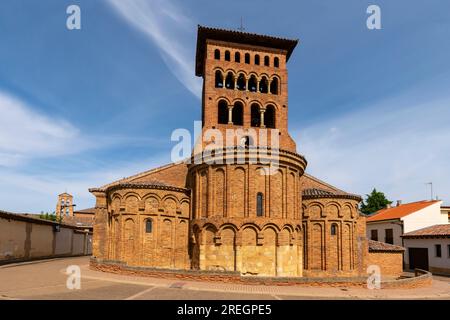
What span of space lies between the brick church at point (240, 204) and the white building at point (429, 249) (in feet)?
27.9

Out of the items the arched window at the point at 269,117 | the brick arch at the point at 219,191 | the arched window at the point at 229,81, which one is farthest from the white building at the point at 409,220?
the brick arch at the point at 219,191

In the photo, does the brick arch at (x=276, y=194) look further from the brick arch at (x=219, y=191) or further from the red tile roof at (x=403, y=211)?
the red tile roof at (x=403, y=211)

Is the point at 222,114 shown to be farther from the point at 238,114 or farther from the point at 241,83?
the point at 241,83

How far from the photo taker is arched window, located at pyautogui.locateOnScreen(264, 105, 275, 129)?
30816 mm

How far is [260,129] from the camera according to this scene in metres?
29.7

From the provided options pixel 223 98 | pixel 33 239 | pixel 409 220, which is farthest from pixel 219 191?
pixel 409 220

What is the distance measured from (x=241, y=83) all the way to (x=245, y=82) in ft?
2.06

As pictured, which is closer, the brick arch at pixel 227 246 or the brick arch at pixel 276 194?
the brick arch at pixel 227 246

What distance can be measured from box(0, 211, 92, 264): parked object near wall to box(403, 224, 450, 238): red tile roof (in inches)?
1459

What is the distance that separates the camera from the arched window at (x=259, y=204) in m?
22.8

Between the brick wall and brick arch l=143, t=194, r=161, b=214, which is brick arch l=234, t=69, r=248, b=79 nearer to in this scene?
brick arch l=143, t=194, r=161, b=214

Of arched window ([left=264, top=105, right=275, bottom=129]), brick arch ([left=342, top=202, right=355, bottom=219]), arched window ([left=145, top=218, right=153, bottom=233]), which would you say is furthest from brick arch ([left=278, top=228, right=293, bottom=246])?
arched window ([left=264, top=105, right=275, bottom=129])
